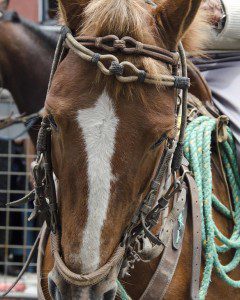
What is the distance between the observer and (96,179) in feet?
7.52

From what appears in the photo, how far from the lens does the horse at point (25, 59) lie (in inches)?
225

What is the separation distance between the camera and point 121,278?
2.73 metres

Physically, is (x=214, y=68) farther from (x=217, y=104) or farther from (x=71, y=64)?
(x=71, y=64)

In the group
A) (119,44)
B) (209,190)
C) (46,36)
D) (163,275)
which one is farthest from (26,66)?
(119,44)

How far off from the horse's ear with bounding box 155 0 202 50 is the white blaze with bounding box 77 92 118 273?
1.43 feet

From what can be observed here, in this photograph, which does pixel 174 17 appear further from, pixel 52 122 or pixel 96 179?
pixel 96 179

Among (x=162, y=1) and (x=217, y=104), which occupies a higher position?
(x=162, y=1)

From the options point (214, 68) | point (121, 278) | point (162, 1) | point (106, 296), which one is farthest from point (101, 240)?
point (214, 68)

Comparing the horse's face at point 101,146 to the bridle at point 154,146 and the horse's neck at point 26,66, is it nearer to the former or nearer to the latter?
the bridle at point 154,146

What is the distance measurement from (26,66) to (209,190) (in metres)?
3.08

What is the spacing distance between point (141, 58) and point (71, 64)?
227mm

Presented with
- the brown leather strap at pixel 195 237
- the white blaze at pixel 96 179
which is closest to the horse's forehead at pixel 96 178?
the white blaze at pixel 96 179

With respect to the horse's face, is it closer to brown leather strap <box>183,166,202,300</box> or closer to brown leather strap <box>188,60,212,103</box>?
brown leather strap <box>183,166,202,300</box>

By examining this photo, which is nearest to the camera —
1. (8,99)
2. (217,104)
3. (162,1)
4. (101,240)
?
(101,240)
